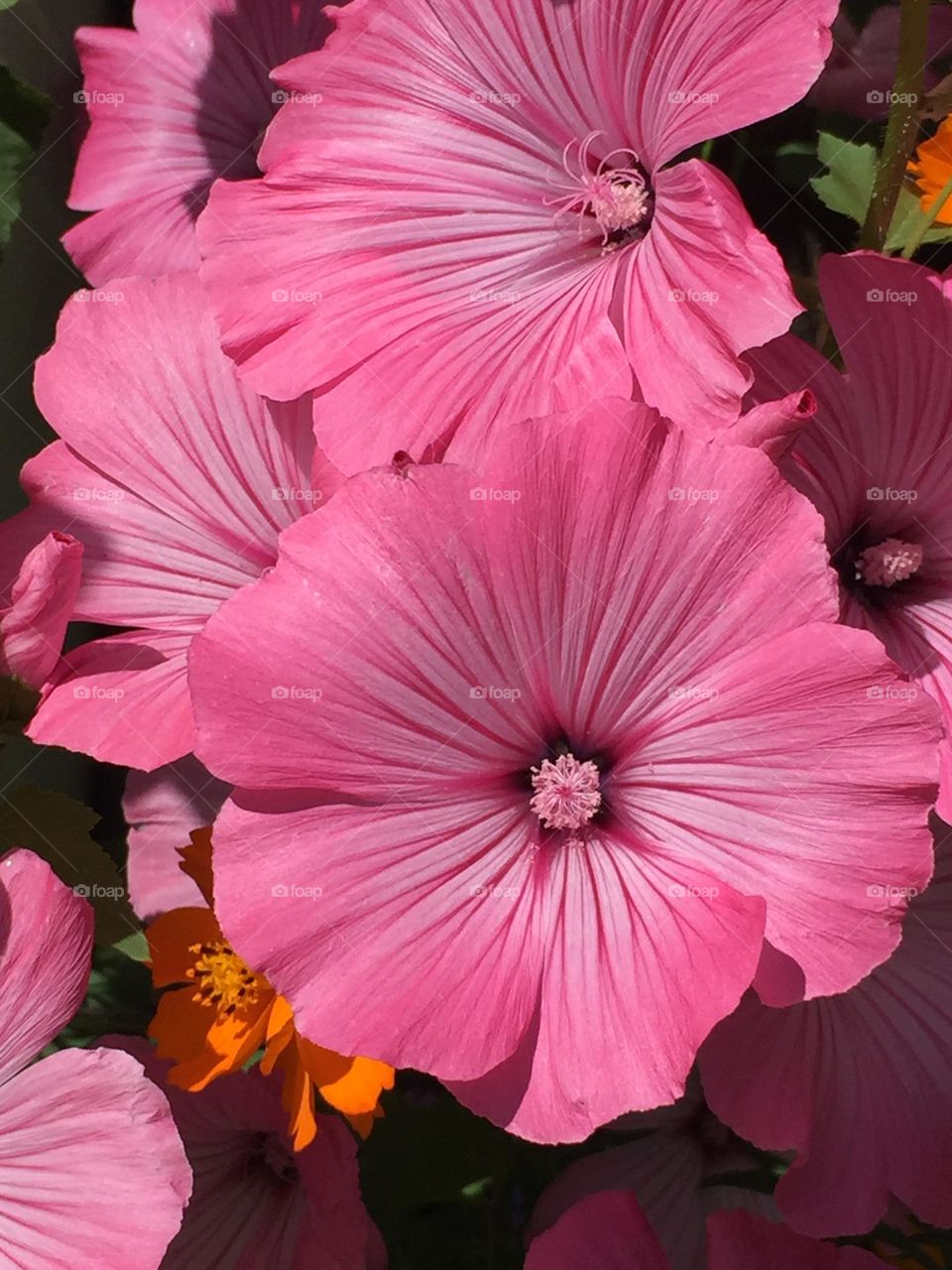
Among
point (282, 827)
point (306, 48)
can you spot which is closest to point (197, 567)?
point (282, 827)

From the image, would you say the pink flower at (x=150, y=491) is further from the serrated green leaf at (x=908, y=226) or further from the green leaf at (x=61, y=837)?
the serrated green leaf at (x=908, y=226)

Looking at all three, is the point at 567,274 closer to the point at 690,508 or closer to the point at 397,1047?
the point at 690,508

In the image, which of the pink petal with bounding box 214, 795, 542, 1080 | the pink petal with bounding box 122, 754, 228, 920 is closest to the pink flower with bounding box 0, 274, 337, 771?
the pink petal with bounding box 214, 795, 542, 1080

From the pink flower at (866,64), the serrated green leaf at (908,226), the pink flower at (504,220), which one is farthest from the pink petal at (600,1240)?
the pink flower at (866,64)

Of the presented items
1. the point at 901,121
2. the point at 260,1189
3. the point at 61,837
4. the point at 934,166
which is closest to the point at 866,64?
the point at 934,166

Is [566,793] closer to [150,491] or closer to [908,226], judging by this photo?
[150,491]

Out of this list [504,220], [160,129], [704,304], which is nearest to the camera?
[704,304]

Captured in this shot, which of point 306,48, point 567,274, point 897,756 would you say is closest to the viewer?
point 897,756
